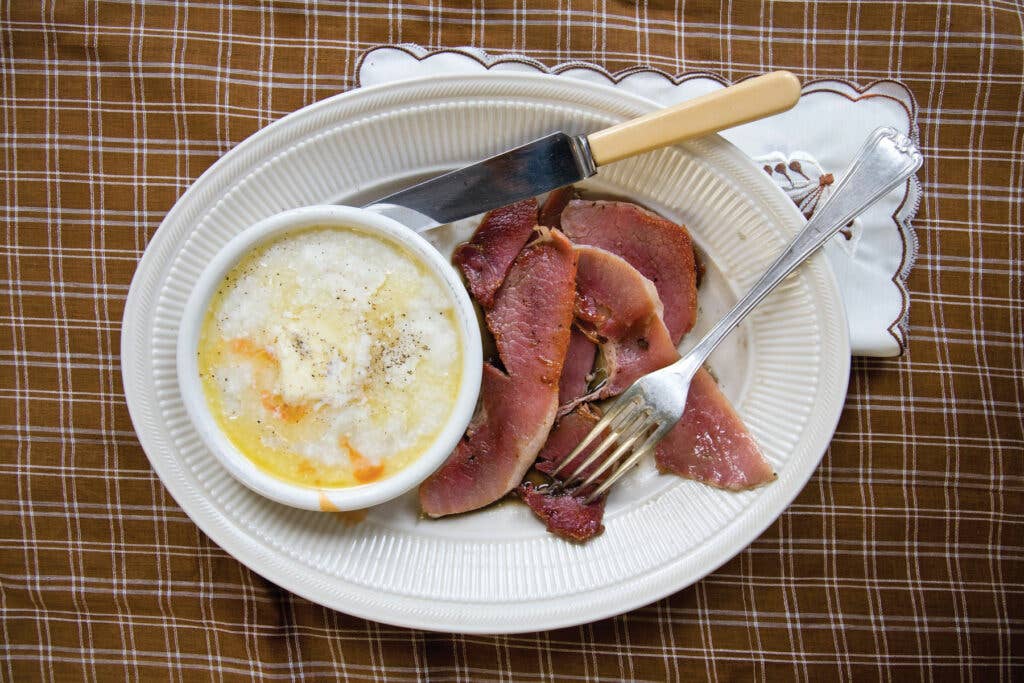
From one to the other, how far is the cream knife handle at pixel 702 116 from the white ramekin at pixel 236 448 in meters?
0.44

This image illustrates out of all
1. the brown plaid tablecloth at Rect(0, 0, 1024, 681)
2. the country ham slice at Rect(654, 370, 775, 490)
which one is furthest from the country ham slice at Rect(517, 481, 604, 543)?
the brown plaid tablecloth at Rect(0, 0, 1024, 681)

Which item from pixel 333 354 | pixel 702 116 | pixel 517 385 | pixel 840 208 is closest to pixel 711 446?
pixel 517 385

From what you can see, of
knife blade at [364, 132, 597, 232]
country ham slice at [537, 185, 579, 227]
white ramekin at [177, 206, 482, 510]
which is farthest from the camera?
country ham slice at [537, 185, 579, 227]

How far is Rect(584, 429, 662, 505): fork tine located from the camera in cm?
149

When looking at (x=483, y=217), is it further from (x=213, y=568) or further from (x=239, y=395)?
(x=213, y=568)

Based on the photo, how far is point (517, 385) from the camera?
1534 millimetres

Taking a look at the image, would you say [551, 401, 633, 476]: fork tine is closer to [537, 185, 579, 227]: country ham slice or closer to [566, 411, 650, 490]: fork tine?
[566, 411, 650, 490]: fork tine

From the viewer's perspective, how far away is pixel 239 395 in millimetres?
1358

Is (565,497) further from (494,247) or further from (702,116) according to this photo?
(702,116)

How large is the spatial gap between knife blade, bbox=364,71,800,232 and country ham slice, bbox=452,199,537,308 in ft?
0.23

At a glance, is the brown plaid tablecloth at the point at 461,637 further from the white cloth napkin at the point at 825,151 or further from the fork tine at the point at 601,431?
the fork tine at the point at 601,431

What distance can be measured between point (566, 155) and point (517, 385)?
503mm

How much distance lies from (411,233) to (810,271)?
33.6 inches

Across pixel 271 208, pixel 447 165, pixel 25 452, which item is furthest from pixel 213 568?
pixel 447 165
